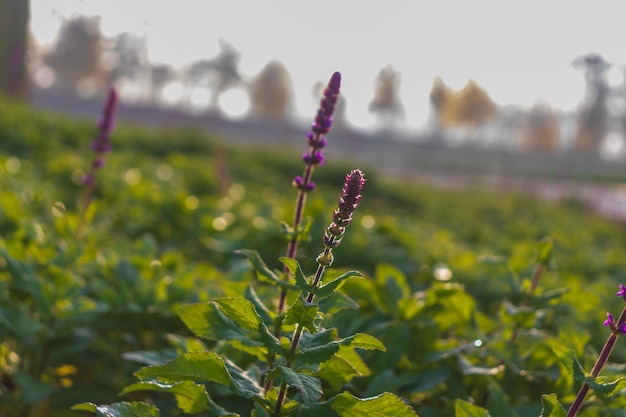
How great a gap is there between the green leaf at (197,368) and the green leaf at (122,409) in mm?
65

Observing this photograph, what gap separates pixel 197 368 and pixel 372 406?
334 mm

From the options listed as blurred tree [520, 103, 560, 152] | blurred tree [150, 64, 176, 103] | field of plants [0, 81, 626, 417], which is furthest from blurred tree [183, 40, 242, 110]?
field of plants [0, 81, 626, 417]

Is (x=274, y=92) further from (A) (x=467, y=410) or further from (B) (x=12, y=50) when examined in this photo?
(A) (x=467, y=410)

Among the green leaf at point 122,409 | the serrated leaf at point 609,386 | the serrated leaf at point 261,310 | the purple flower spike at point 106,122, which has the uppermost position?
the purple flower spike at point 106,122

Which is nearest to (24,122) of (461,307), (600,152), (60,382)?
(60,382)

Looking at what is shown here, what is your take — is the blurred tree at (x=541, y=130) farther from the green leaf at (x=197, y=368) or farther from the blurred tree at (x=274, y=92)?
the green leaf at (x=197, y=368)

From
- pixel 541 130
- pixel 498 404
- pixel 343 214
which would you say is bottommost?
pixel 498 404

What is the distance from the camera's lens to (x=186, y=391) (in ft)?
4.19

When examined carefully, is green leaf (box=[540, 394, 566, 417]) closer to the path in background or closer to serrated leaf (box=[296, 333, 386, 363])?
serrated leaf (box=[296, 333, 386, 363])

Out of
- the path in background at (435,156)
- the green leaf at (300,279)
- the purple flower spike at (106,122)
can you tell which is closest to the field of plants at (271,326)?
the green leaf at (300,279)

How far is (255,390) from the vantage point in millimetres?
1297

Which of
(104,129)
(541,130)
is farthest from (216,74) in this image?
(104,129)

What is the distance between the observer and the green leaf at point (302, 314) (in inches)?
46.8

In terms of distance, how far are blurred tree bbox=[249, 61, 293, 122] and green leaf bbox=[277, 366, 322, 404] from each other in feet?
194
